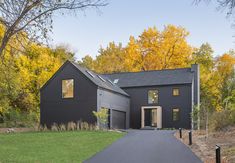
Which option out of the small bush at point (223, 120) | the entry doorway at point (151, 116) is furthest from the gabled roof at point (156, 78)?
the small bush at point (223, 120)

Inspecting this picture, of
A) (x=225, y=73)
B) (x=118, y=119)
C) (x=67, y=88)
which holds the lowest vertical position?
(x=118, y=119)

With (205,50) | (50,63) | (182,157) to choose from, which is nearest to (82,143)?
(182,157)

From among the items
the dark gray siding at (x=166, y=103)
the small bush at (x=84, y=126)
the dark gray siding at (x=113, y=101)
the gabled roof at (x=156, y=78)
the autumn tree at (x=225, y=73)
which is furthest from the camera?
the autumn tree at (x=225, y=73)

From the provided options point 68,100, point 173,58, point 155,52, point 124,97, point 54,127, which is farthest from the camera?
point 155,52

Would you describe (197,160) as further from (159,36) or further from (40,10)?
(159,36)

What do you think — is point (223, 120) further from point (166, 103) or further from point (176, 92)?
point (166, 103)

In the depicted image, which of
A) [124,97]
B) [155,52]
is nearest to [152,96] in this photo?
[124,97]

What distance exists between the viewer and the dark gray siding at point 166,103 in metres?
29.8

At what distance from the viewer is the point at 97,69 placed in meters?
45.0

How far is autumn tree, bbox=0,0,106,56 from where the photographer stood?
848cm

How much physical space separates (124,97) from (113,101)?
8.70ft

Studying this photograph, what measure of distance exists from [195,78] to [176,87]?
2732mm

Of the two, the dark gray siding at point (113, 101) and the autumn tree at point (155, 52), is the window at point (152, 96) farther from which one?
the autumn tree at point (155, 52)

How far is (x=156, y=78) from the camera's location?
3184 cm
